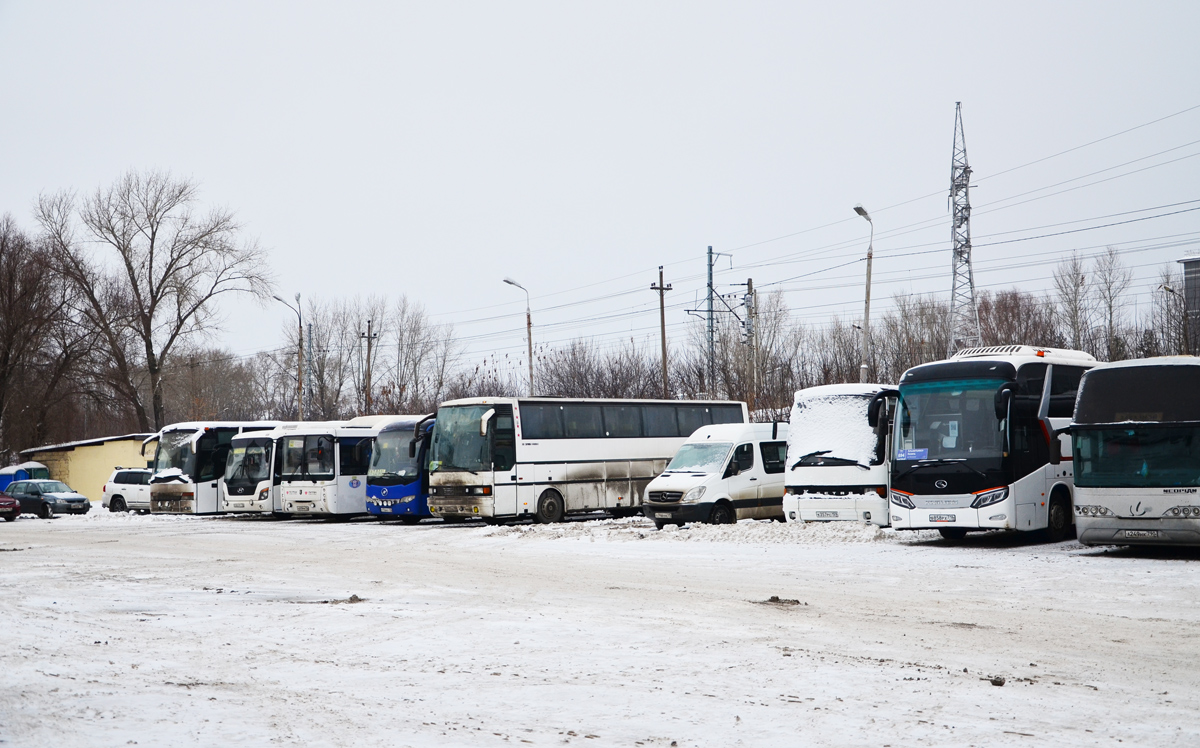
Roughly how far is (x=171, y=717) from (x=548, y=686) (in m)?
2.60

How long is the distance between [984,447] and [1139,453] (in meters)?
2.80

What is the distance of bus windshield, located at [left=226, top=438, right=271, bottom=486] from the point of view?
122ft

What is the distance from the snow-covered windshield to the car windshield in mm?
2243

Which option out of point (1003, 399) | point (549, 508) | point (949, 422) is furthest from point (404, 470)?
point (1003, 399)

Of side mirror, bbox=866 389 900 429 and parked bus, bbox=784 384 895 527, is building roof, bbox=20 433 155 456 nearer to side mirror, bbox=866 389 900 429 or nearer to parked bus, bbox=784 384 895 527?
parked bus, bbox=784 384 895 527

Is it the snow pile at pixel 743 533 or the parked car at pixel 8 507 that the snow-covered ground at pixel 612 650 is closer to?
the snow pile at pixel 743 533

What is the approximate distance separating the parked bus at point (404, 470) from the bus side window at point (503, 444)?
3.64 m

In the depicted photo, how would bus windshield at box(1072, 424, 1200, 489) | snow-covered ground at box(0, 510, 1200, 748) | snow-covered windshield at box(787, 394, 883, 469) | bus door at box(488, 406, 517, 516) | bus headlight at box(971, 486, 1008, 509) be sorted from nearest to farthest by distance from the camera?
1. snow-covered ground at box(0, 510, 1200, 748)
2. bus windshield at box(1072, 424, 1200, 489)
3. bus headlight at box(971, 486, 1008, 509)
4. snow-covered windshield at box(787, 394, 883, 469)
5. bus door at box(488, 406, 517, 516)

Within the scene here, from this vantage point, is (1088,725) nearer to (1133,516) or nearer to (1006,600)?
(1006,600)

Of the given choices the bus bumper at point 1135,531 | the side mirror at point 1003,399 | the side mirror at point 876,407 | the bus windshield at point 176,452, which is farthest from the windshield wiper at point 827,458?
the bus windshield at point 176,452

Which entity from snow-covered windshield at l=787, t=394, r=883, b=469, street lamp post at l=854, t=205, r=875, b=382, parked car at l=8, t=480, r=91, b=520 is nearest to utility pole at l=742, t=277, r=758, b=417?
street lamp post at l=854, t=205, r=875, b=382

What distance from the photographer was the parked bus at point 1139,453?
17.3 metres

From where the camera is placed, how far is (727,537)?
912 inches

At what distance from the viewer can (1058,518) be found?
21.0 metres
